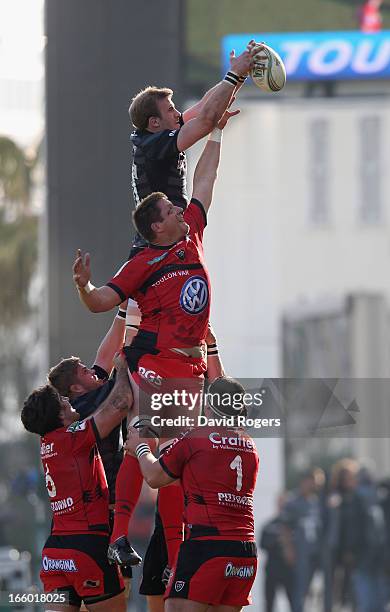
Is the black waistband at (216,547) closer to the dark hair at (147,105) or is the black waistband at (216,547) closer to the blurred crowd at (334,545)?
the dark hair at (147,105)

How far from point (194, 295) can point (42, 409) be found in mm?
1106

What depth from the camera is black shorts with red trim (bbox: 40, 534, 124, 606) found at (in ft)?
31.9

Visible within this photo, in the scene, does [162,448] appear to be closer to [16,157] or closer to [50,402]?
[50,402]

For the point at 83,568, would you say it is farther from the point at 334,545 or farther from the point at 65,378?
the point at 334,545

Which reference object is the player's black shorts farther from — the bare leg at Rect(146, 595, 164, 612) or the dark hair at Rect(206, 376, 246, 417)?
the dark hair at Rect(206, 376, 246, 417)

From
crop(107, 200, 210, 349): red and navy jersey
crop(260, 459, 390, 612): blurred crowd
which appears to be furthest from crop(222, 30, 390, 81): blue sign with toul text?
crop(107, 200, 210, 349): red and navy jersey

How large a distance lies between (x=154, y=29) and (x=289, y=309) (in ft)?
36.3

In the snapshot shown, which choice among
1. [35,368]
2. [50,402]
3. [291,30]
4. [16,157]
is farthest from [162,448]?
[35,368]

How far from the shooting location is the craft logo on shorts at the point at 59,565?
9.73m

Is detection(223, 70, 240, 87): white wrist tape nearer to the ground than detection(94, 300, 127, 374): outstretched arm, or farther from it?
farther from it

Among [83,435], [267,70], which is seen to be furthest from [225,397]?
[267,70]

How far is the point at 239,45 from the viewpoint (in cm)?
2000

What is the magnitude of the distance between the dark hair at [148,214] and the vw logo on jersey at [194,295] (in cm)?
34

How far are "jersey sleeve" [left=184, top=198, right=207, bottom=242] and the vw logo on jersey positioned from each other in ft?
0.91
